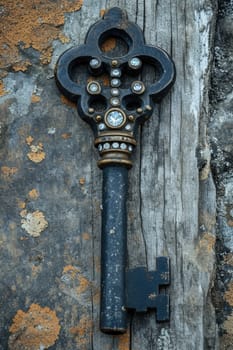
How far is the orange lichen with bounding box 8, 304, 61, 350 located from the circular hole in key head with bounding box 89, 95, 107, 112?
583mm

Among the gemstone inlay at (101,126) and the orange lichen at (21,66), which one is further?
the orange lichen at (21,66)

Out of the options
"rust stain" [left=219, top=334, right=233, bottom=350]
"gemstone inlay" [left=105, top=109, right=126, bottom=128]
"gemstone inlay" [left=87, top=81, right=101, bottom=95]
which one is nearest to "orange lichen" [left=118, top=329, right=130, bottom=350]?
"rust stain" [left=219, top=334, right=233, bottom=350]

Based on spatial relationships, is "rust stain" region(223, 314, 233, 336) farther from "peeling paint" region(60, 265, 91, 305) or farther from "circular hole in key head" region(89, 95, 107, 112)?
"circular hole in key head" region(89, 95, 107, 112)

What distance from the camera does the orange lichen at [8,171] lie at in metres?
2.49

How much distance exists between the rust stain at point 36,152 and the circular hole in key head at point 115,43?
333 mm

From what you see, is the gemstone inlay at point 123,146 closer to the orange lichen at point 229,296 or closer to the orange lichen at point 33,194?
the orange lichen at point 33,194

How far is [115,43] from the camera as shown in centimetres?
260

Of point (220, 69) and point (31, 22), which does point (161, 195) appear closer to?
point (220, 69)

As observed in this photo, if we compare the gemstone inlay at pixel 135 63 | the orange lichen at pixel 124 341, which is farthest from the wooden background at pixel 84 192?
the gemstone inlay at pixel 135 63

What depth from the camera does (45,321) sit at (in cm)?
237

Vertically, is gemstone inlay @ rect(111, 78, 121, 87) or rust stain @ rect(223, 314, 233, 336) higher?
gemstone inlay @ rect(111, 78, 121, 87)

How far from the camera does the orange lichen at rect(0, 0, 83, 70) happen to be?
258 centimetres

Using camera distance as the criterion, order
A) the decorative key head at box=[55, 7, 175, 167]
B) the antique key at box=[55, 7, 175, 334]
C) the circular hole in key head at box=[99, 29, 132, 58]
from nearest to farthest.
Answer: the antique key at box=[55, 7, 175, 334] → the decorative key head at box=[55, 7, 175, 167] → the circular hole in key head at box=[99, 29, 132, 58]

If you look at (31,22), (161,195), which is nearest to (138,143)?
(161,195)
